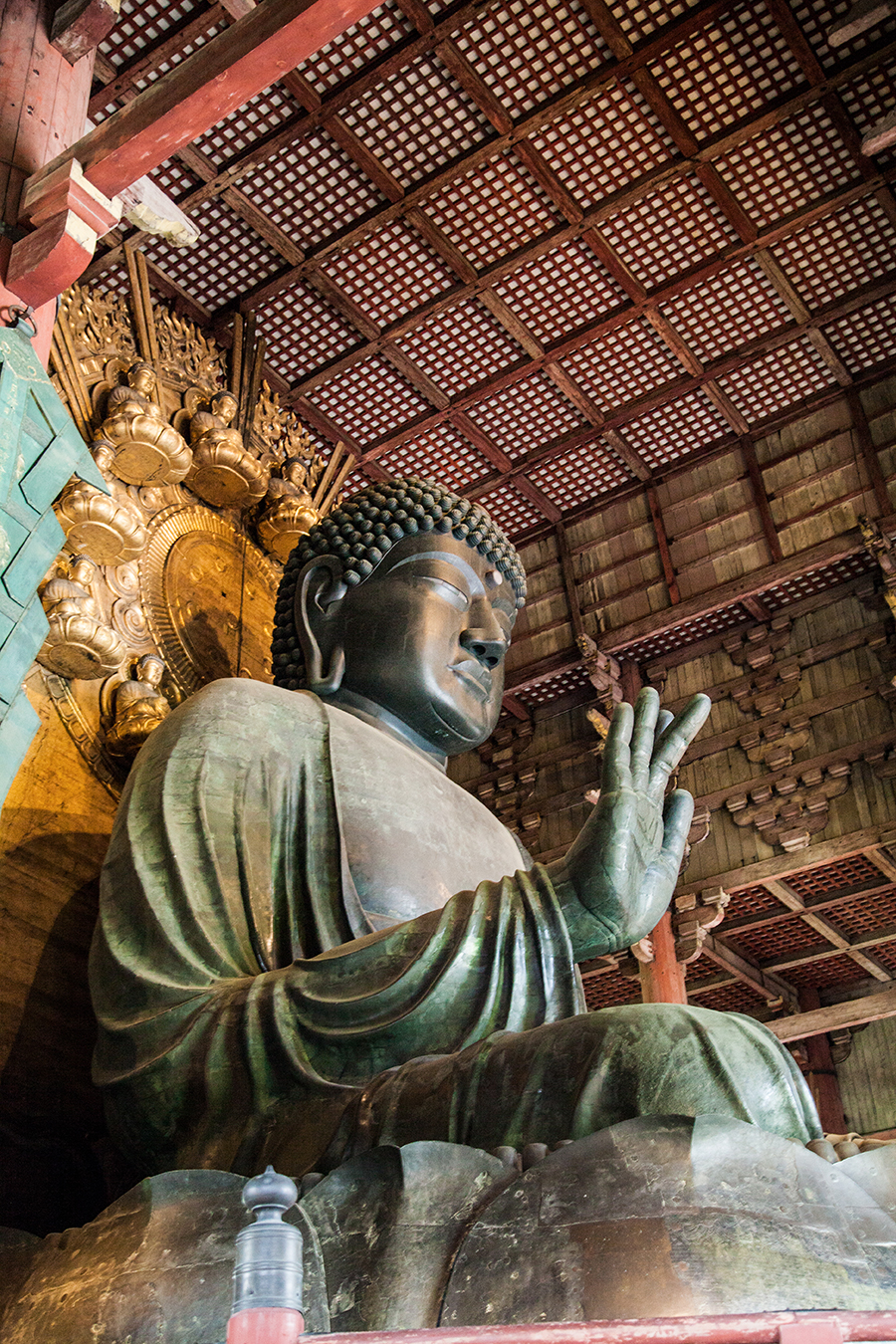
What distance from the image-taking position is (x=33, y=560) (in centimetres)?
286

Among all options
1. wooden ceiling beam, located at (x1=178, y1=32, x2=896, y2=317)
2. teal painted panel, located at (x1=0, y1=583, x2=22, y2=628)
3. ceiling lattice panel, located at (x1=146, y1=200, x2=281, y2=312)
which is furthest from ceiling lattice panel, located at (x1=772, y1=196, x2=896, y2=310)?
teal painted panel, located at (x1=0, y1=583, x2=22, y2=628)

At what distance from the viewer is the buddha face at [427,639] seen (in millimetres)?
3789

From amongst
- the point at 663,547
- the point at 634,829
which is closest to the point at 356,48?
the point at 663,547

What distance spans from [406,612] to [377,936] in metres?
1.35

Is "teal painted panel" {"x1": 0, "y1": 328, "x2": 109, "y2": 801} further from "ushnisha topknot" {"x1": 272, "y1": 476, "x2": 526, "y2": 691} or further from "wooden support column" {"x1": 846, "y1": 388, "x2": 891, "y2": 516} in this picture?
"wooden support column" {"x1": 846, "y1": 388, "x2": 891, "y2": 516}

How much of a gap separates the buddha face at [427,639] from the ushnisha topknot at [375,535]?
0.04 metres

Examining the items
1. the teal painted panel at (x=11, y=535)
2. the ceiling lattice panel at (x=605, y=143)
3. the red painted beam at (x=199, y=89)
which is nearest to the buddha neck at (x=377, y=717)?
the teal painted panel at (x=11, y=535)

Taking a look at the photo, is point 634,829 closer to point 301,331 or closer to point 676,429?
point 301,331

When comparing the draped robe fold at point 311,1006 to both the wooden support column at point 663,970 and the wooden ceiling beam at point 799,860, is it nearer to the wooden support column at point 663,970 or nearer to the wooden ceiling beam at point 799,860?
the wooden support column at point 663,970

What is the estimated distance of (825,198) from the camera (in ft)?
18.7

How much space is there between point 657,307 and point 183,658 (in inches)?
116

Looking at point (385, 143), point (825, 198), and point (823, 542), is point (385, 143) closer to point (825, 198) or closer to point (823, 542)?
point (825, 198)

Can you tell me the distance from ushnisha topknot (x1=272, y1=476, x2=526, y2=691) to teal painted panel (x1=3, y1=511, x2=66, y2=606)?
1.16 meters

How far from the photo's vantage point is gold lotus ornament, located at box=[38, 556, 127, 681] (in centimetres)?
374
